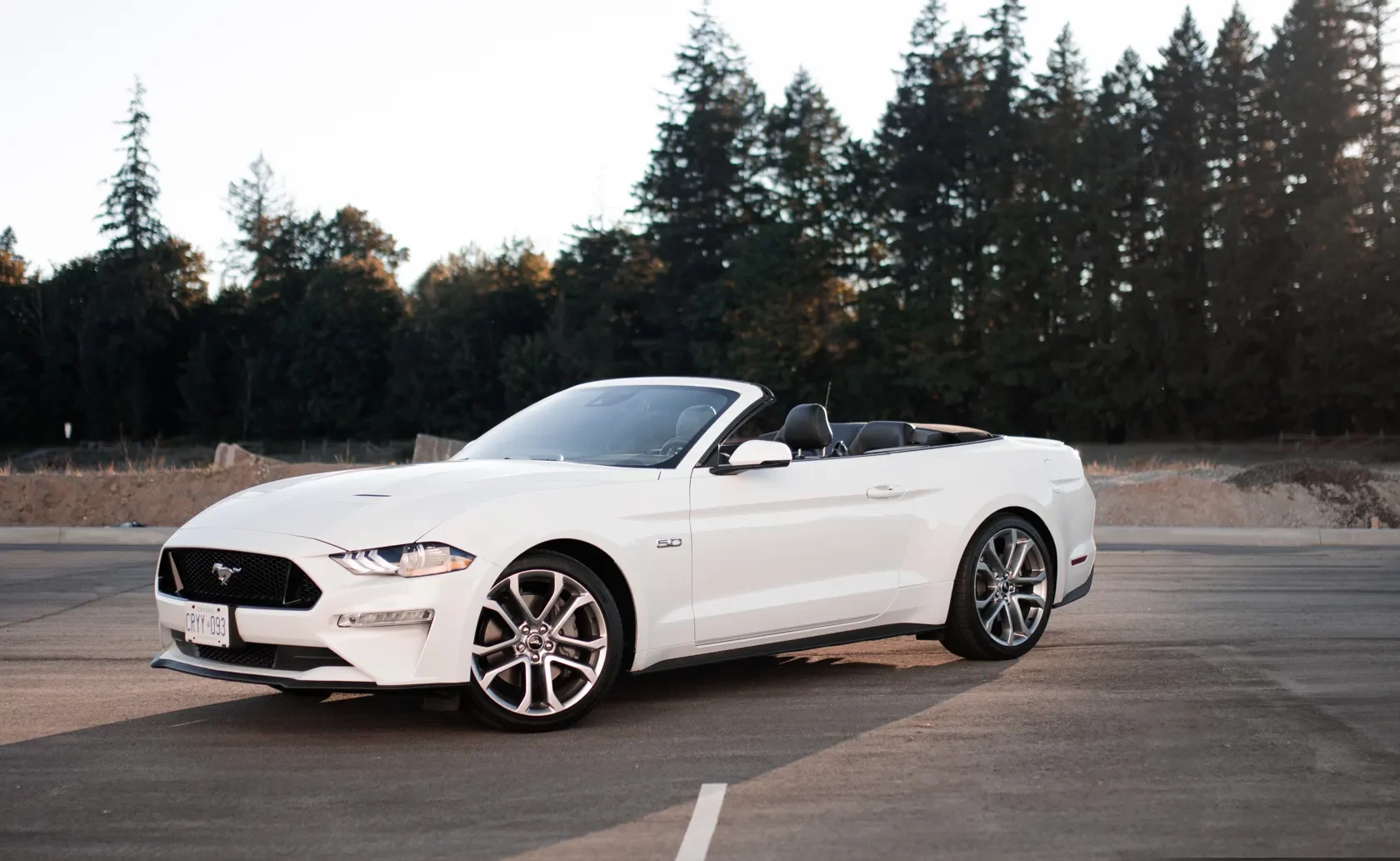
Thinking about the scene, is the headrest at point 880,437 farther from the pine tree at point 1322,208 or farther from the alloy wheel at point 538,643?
the pine tree at point 1322,208

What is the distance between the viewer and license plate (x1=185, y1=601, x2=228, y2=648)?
21.0 feet

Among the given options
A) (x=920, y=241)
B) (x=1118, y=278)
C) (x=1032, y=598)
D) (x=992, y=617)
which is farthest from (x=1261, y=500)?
(x=920, y=241)

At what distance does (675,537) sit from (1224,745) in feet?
8.21

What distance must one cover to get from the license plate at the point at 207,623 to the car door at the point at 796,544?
6.78ft

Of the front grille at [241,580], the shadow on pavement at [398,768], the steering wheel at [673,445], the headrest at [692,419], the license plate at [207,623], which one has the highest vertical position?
the headrest at [692,419]

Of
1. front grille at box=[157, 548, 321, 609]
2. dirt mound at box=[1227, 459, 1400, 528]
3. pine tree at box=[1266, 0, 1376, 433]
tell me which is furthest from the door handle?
pine tree at box=[1266, 0, 1376, 433]

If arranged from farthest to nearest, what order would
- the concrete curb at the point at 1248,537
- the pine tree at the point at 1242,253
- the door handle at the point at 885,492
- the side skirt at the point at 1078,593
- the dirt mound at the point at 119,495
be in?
the pine tree at the point at 1242,253
the dirt mound at the point at 119,495
the concrete curb at the point at 1248,537
the side skirt at the point at 1078,593
the door handle at the point at 885,492

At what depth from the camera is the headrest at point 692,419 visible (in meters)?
7.48

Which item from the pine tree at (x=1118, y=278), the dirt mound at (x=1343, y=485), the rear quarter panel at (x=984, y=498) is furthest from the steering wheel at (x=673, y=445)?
the pine tree at (x=1118, y=278)

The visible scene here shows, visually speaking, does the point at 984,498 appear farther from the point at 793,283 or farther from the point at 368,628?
the point at 793,283

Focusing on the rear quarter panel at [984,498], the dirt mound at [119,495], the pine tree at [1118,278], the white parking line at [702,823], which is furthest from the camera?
the pine tree at [1118,278]

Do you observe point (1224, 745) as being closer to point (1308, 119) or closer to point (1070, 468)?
point (1070, 468)

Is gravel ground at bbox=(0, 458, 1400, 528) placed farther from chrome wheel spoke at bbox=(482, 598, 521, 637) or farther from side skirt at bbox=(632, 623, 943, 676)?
chrome wheel spoke at bbox=(482, 598, 521, 637)

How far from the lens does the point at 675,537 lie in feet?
22.8
